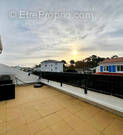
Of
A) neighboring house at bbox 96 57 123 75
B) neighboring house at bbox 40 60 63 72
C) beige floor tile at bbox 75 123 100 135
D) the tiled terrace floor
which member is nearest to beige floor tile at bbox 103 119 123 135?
the tiled terrace floor

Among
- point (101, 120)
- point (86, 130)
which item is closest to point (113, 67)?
point (101, 120)

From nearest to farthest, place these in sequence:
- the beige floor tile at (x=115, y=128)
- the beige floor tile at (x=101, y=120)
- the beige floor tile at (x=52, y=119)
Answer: the beige floor tile at (x=115, y=128), the beige floor tile at (x=101, y=120), the beige floor tile at (x=52, y=119)

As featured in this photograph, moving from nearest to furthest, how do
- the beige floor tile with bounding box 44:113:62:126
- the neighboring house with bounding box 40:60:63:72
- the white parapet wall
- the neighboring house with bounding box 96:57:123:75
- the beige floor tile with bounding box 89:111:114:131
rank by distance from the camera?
the beige floor tile with bounding box 89:111:114:131 < the beige floor tile with bounding box 44:113:62:126 < the white parapet wall < the neighboring house with bounding box 96:57:123:75 < the neighboring house with bounding box 40:60:63:72

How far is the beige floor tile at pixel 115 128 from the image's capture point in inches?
51.8

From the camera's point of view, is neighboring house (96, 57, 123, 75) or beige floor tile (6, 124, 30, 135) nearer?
beige floor tile (6, 124, 30, 135)

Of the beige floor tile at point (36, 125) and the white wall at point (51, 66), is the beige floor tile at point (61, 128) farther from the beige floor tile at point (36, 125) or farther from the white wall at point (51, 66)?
the white wall at point (51, 66)

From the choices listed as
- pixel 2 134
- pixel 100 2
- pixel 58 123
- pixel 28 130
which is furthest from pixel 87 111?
pixel 100 2

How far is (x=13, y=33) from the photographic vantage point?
4934mm

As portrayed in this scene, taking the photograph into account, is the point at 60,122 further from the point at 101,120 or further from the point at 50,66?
the point at 50,66

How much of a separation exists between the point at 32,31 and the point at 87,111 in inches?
207

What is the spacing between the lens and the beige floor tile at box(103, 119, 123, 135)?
132 centimetres

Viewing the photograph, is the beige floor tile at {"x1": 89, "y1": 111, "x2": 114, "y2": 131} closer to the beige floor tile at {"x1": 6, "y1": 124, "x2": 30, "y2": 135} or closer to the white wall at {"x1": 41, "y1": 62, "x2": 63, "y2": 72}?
the beige floor tile at {"x1": 6, "y1": 124, "x2": 30, "y2": 135}

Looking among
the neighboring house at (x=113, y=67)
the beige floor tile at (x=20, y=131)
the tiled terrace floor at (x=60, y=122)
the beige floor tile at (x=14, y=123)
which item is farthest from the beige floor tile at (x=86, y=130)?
the neighboring house at (x=113, y=67)

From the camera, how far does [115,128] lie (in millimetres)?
1409
